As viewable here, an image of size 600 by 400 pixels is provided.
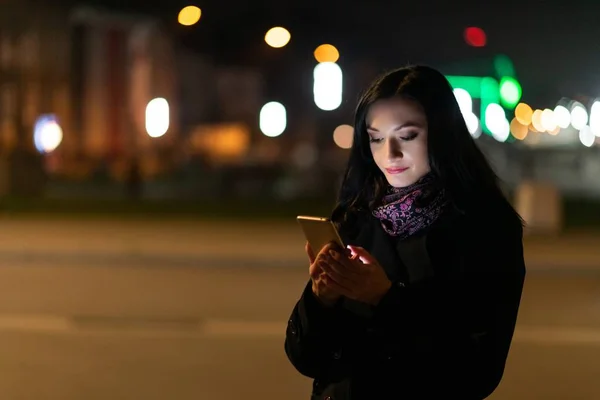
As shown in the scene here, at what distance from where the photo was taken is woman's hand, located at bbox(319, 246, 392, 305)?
197cm

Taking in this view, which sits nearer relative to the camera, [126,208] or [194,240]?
[194,240]

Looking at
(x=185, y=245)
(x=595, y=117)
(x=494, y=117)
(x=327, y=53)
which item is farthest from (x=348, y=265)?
(x=595, y=117)

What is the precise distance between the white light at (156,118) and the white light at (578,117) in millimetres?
20853

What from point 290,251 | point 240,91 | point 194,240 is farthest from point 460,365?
point 240,91

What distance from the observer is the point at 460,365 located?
2.03m

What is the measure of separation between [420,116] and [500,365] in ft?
1.86

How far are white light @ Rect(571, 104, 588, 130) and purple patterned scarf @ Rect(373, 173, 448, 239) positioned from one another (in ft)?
158

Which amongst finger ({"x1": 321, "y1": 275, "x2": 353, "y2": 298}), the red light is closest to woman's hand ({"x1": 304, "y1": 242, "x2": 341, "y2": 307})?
finger ({"x1": 321, "y1": 275, "x2": 353, "y2": 298})

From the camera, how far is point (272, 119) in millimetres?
42938

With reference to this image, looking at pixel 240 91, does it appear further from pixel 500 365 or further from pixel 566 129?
pixel 500 365

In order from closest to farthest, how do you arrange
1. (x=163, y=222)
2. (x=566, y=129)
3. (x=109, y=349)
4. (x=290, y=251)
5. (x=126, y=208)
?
(x=109, y=349), (x=290, y=251), (x=163, y=222), (x=126, y=208), (x=566, y=129)

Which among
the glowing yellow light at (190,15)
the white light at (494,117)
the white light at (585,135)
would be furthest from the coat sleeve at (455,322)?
→ the white light at (585,135)

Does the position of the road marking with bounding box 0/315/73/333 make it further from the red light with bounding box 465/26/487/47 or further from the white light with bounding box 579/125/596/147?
the white light with bounding box 579/125/596/147

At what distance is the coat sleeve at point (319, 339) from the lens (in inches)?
82.9
